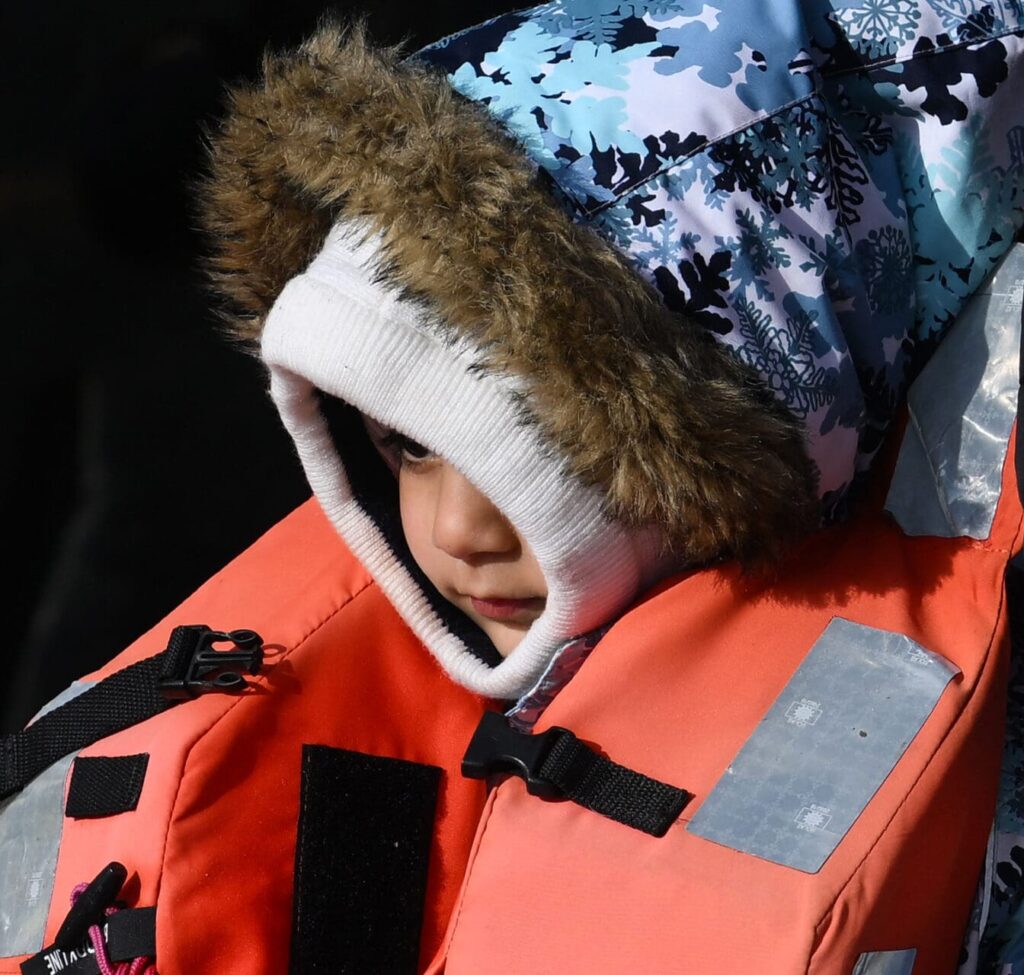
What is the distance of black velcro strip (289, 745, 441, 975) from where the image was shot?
39.1 inches

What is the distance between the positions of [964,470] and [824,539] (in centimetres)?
12

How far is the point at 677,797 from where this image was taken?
890 mm

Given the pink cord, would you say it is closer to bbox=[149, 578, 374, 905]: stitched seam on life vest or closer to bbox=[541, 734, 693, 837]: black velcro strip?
bbox=[149, 578, 374, 905]: stitched seam on life vest

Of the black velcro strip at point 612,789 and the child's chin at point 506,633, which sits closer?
the black velcro strip at point 612,789

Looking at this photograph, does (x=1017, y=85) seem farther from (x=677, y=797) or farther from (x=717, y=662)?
(x=677, y=797)

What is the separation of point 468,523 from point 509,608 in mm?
109

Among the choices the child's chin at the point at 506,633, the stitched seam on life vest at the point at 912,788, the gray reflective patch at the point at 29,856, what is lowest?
the gray reflective patch at the point at 29,856

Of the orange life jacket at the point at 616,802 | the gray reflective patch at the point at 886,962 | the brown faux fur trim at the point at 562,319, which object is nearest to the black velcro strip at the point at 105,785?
the orange life jacket at the point at 616,802

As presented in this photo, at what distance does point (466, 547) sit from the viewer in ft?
3.35

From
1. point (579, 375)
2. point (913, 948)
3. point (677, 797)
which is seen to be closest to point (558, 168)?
point (579, 375)

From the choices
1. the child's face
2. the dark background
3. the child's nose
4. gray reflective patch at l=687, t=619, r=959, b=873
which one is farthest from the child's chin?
the dark background

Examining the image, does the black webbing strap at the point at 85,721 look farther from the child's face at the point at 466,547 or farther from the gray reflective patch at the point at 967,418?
the gray reflective patch at the point at 967,418

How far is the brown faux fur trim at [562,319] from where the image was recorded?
882 mm

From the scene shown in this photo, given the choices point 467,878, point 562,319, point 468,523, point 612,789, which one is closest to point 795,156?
point 562,319
